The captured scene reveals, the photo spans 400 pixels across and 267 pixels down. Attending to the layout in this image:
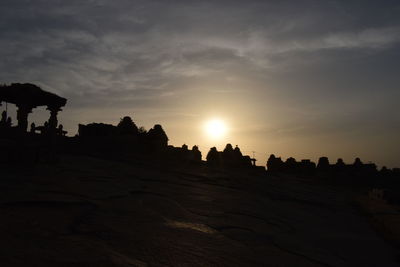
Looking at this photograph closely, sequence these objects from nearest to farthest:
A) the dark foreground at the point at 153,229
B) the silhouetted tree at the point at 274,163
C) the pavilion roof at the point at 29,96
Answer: the dark foreground at the point at 153,229 → the pavilion roof at the point at 29,96 → the silhouetted tree at the point at 274,163

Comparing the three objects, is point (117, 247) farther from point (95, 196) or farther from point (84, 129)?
point (84, 129)

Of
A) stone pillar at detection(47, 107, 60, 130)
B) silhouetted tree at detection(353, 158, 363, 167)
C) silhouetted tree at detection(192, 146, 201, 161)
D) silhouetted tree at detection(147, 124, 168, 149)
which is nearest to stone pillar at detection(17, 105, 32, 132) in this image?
stone pillar at detection(47, 107, 60, 130)

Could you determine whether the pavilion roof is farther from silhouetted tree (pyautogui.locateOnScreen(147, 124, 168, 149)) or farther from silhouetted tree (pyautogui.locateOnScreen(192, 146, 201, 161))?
silhouetted tree (pyautogui.locateOnScreen(192, 146, 201, 161))

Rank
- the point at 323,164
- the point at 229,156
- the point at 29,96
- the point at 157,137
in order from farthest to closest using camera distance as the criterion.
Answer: the point at 323,164 < the point at 229,156 < the point at 157,137 < the point at 29,96

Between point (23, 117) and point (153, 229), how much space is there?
1082cm

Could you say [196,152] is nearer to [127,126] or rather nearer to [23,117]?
[127,126]

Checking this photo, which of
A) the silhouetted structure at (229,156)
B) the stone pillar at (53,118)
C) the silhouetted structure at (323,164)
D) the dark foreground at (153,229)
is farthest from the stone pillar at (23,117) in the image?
the silhouetted structure at (323,164)

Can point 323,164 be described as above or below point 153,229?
above

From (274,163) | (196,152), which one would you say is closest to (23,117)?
(196,152)

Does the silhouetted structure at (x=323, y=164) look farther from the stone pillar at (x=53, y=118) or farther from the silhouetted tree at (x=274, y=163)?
the stone pillar at (x=53, y=118)

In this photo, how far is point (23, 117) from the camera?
49.3ft

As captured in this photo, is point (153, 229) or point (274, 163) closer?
point (153, 229)

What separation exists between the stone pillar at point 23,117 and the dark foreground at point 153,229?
3.46 meters

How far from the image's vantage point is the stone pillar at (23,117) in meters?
14.9
